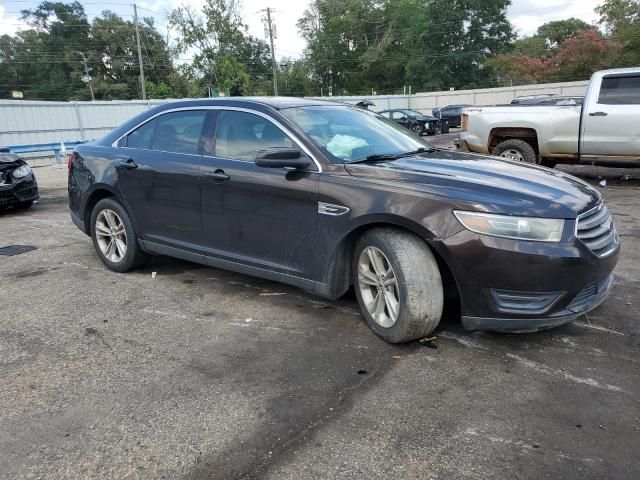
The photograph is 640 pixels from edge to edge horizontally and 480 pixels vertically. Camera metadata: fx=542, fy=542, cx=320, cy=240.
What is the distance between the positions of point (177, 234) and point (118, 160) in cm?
104

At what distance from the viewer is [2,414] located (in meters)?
2.93

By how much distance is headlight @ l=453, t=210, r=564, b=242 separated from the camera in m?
3.13

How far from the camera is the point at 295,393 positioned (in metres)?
3.04

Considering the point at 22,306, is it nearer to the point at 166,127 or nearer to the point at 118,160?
the point at 118,160

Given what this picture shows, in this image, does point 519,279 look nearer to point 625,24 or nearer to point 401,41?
point 625,24

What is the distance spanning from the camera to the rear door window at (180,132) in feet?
15.1

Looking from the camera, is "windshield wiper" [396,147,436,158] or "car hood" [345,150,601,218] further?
"windshield wiper" [396,147,436,158]

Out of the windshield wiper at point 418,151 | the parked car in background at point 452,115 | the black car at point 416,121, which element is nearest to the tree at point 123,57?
the parked car in background at point 452,115

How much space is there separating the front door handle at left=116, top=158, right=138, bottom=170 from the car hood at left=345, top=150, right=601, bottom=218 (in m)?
2.27

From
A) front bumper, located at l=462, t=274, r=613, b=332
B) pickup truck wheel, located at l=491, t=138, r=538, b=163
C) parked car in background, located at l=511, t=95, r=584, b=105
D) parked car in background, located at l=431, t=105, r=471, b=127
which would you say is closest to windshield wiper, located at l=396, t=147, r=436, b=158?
front bumper, located at l=462, t=274, r=613, b=332

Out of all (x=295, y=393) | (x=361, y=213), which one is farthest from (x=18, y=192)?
(x=295, y=393)

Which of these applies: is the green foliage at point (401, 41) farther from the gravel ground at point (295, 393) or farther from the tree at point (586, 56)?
the gravel ground at point (295, 393)

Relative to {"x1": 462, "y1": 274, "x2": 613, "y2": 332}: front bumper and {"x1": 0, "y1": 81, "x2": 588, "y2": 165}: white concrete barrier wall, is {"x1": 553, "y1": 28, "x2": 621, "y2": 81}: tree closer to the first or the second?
{"x1": 0, "y1": 81, "x2": 588, "y2": 165}: white concrete barrier wall

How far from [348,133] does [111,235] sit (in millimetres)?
2701
